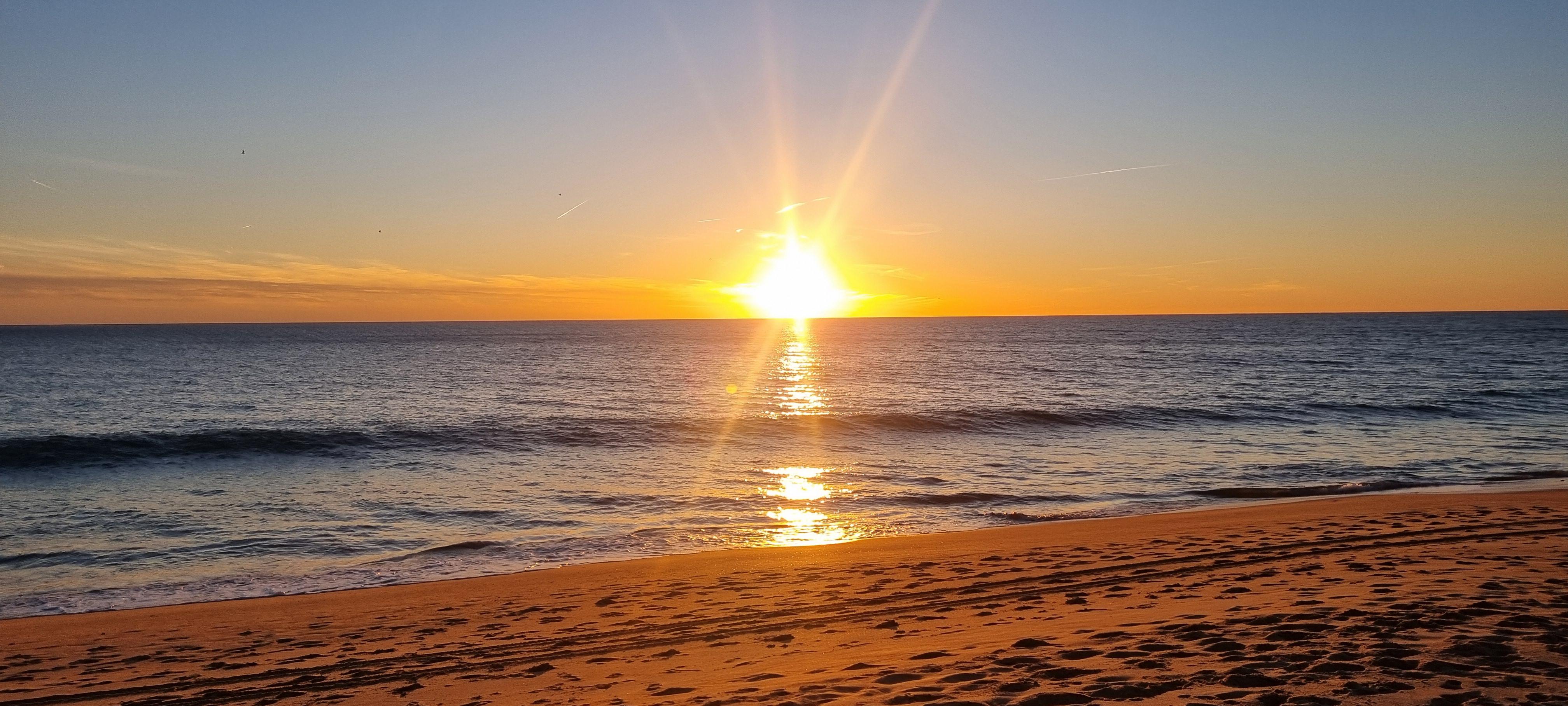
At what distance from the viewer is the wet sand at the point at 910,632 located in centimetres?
632

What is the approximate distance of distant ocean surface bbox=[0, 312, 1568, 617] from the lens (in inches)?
585

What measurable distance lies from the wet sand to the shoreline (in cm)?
40

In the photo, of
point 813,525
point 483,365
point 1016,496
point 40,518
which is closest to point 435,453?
point 40,518

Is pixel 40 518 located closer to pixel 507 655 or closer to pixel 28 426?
pixel 507 655

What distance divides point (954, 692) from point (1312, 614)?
4.13m

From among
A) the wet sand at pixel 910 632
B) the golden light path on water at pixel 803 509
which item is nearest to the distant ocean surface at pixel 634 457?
the golden light path on water at pixel 803 509

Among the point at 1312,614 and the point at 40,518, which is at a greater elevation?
the point at 1312,614

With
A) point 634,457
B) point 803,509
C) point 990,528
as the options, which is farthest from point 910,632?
point 634,457

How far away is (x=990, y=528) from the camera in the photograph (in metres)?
16.0

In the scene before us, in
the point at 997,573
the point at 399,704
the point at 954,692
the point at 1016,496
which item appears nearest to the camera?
the point at 954,692

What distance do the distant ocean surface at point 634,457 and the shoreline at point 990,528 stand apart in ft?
0.64

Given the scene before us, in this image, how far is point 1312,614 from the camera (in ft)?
26.0

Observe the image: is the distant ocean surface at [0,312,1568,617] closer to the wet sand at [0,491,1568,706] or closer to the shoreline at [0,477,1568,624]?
the shoreline at [0,477,1568,624]

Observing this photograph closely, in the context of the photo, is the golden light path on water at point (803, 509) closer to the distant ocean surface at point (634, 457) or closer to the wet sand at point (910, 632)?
the distant ocean surface at point (634, 457)
